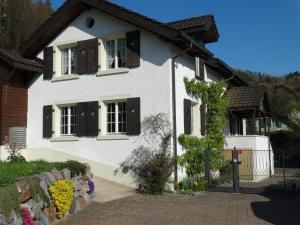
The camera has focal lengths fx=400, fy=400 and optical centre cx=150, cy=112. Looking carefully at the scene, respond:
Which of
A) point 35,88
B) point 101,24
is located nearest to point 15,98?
point 35,88

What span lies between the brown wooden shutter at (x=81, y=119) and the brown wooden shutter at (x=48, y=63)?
7.21 ft

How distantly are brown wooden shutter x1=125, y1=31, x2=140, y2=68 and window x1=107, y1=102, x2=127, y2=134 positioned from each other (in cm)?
166

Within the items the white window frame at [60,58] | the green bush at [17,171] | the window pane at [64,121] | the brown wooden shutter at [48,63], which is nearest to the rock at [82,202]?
the green bush at [17,171]

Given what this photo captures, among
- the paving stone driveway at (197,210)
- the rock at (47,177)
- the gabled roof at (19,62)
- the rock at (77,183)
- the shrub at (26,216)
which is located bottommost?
the paving stone driveway at (197,210)

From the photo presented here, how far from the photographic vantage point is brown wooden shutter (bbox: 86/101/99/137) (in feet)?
52.0

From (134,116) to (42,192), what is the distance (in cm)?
651

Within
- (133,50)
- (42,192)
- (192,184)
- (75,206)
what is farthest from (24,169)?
(133,50)

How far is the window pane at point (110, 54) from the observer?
16253mm

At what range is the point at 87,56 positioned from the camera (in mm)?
16469

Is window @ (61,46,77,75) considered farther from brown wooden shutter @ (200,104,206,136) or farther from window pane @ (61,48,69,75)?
brown wooden shutter @ (200,104,206,136)

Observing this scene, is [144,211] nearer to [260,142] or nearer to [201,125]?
[201,125]

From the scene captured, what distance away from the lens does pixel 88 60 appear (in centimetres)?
1642

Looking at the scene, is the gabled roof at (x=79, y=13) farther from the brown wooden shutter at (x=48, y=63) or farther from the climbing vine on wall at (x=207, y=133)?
the climbing vine on wall at (x=207, y=133)

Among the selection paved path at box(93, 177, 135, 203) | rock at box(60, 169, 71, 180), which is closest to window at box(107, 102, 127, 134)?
paved path at box(93, 177, 135, 203)
